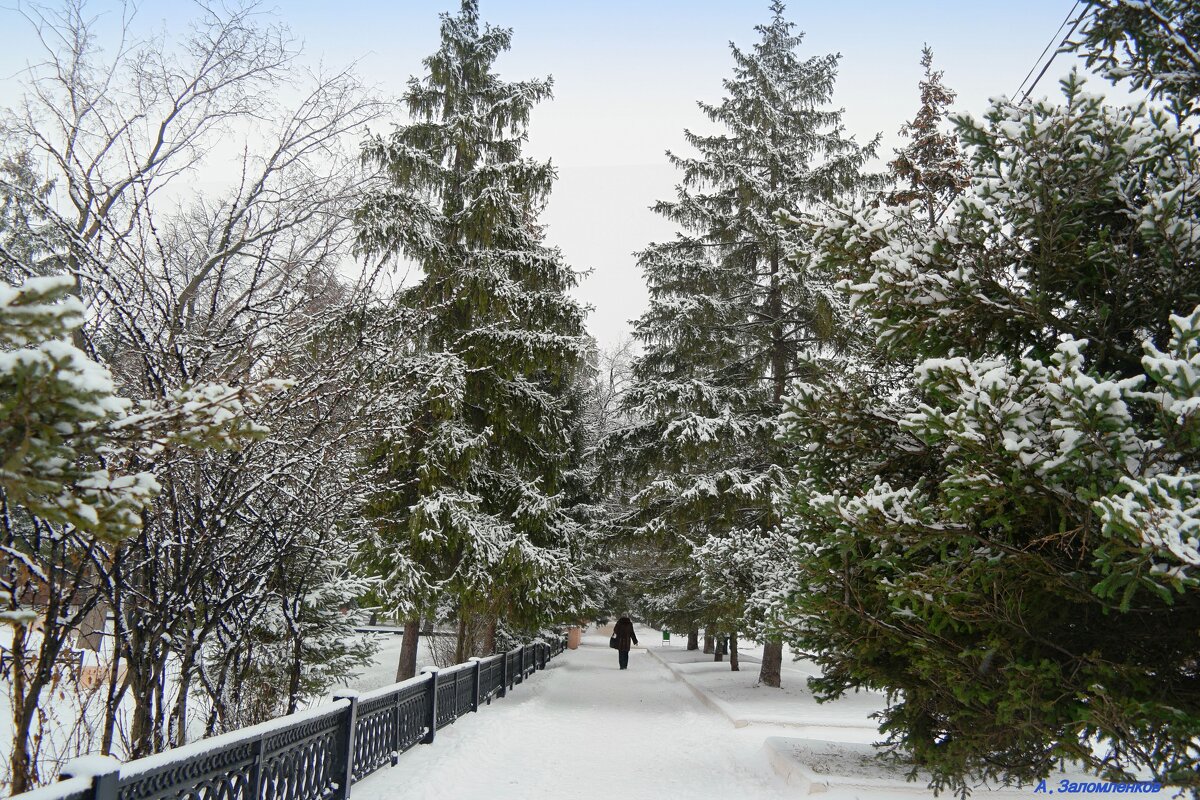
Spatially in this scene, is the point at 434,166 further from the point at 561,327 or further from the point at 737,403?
the point at 737,403

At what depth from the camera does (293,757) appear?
16.3 ft

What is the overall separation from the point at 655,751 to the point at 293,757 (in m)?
5.00

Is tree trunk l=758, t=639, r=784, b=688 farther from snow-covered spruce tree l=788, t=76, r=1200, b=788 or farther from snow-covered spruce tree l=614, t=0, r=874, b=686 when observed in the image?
snow-covered spruce tree l=788, t=76, r=1200, b=788

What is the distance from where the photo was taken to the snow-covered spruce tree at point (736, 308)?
14.0 meters

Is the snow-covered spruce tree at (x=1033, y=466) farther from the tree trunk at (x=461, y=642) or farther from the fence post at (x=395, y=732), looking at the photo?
the tree trunk at (x=461, y=642)

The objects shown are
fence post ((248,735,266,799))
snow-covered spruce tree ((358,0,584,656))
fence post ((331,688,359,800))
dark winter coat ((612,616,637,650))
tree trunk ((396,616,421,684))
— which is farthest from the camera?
dark winter coat ((612,616,637,650))

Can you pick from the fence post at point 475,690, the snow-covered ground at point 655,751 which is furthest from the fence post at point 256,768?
the fence post at point 475,690

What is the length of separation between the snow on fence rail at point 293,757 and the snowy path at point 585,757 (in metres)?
0.30

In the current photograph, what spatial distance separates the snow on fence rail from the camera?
304 centimetres

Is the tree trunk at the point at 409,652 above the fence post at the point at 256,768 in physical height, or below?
below

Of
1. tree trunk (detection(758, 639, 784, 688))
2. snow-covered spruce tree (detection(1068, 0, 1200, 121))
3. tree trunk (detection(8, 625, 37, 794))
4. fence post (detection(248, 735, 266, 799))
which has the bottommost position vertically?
tree trunk (detection(758, 639, 784, 688))

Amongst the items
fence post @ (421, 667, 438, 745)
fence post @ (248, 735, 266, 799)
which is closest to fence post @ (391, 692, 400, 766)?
fence post @ (421, 667, 438, 745)

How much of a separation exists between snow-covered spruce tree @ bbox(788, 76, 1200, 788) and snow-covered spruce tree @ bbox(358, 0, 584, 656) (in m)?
7.32

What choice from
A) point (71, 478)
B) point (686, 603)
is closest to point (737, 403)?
point (686, 603)
